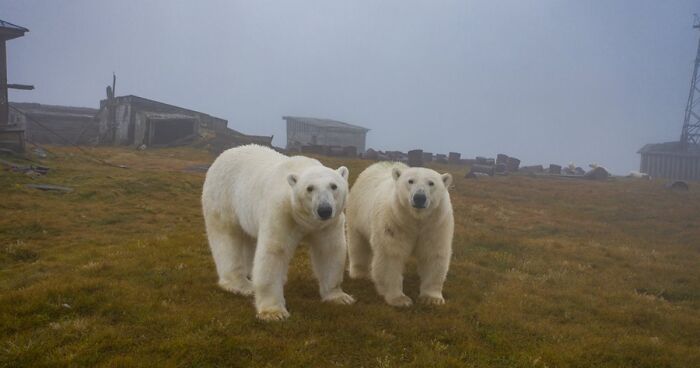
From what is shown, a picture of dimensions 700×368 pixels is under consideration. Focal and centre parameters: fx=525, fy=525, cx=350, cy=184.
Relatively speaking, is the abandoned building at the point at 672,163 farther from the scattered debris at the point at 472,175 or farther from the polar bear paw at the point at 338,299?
the polar bear paw at the point at 338,299

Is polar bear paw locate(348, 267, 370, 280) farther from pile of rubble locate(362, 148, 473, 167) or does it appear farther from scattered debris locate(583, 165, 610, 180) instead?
scattered debris locate(583, 165, 610, 180)

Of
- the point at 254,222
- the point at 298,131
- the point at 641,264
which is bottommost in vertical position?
the point at 641,264

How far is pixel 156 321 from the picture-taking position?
7008 mm

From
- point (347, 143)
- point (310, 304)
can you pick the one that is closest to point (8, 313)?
point (310, 304)

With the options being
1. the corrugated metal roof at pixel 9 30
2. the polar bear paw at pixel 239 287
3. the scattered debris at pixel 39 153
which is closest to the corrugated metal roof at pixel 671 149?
the scattered debris at pixel 39 153

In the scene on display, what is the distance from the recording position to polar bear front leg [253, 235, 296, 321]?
23.7 feet

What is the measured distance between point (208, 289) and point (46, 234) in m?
7.59

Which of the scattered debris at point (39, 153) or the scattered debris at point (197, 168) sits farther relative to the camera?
the scattered debris at point (197, 168)

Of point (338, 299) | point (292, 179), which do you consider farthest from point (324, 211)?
point (338, 299)

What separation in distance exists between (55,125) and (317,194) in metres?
51.3

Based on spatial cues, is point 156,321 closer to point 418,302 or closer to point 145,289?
point 145,289

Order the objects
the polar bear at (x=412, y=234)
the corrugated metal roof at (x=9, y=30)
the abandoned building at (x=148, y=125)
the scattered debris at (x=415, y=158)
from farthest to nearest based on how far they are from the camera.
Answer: the abandoned building at (x=148, y=125)
the scattered debris at (x=415, y=158)
the corrugated metal roof at (x=9, y=30)
the polar bear at (x=412, y=234)

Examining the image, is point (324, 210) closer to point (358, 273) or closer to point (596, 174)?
point (358, 273)

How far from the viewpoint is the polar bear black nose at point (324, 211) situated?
668 centimetres
